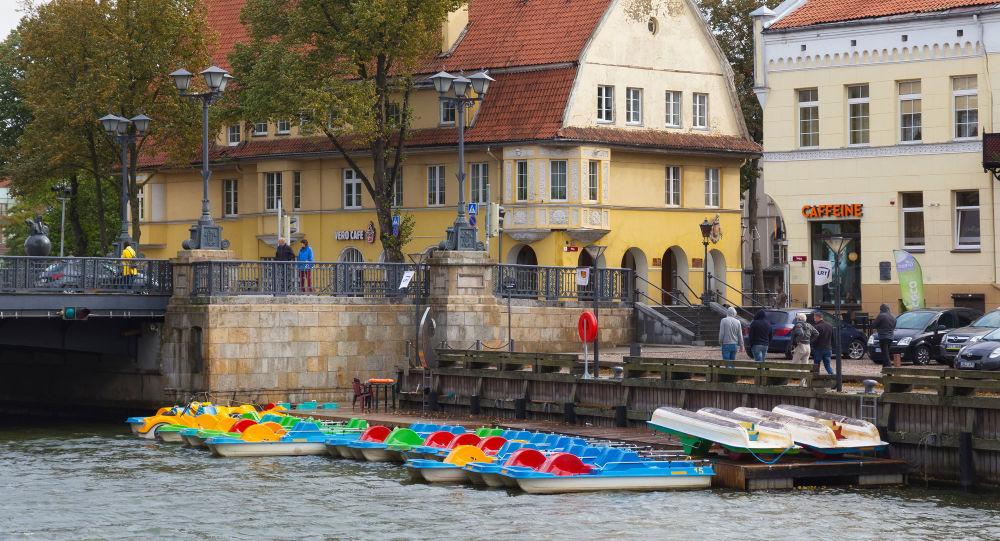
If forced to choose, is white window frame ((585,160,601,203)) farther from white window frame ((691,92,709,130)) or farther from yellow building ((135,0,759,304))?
white window frame ((691,92,709,130))

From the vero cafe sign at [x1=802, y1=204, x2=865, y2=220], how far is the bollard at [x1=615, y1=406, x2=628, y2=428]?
20.9m

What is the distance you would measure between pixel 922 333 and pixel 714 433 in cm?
1452

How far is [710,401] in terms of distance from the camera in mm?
34906

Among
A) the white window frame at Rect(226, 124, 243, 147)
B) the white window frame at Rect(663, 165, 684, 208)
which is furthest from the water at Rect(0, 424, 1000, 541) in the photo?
the white window frame at Rect(226, 124, 243, 147)

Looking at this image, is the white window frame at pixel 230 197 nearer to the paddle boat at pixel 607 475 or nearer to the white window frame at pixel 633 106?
the white window frame at pixel 633 106

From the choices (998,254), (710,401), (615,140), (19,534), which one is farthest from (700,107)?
(19,534)

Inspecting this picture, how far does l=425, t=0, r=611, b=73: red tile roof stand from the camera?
201 ft

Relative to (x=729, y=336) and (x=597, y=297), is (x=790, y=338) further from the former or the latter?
(x=597, y=297)

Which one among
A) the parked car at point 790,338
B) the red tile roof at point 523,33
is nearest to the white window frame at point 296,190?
the red tile roof at point 523,33

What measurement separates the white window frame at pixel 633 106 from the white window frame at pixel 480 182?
5.12 metres

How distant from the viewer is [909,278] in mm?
52375

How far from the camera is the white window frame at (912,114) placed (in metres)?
54.2

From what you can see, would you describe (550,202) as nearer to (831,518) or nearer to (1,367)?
(1,367)

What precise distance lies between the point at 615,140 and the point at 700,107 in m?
5.42
